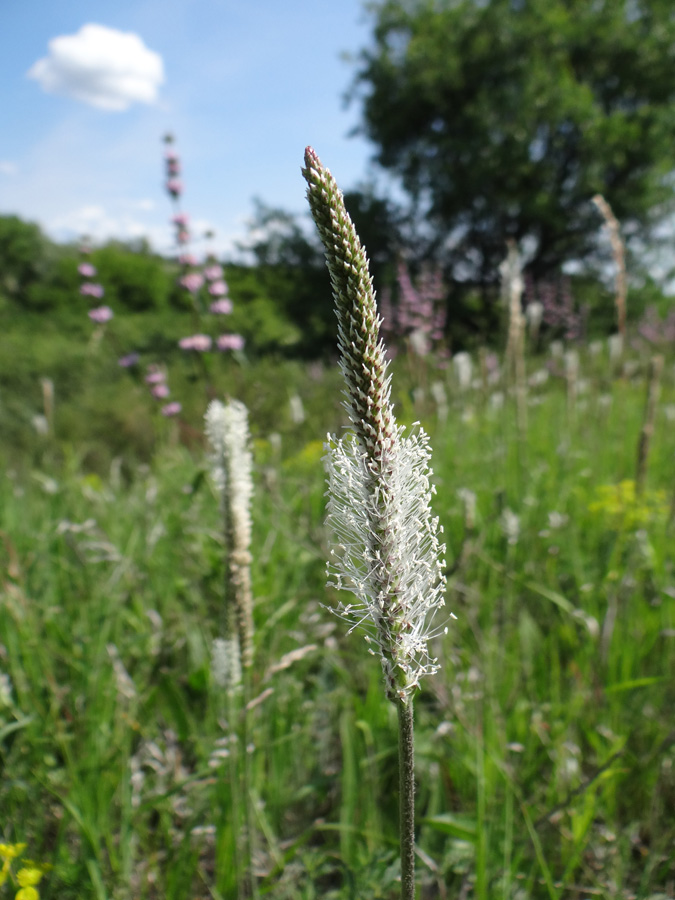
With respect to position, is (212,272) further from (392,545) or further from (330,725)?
(392,545)

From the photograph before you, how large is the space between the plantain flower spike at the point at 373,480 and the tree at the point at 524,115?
2102 cm

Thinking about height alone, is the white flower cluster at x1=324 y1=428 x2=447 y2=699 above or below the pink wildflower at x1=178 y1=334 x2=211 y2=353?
below

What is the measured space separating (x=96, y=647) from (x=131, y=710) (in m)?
0.27

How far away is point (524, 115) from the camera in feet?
61.2

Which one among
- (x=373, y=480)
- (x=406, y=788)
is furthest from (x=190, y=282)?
(x=406, y=788)

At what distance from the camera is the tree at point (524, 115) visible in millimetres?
19078

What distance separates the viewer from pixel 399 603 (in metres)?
0.84

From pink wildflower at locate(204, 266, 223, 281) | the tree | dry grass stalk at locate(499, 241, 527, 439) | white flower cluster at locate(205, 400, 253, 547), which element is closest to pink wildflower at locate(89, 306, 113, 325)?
pink wildflower at locate(204, 266, 223, 281)

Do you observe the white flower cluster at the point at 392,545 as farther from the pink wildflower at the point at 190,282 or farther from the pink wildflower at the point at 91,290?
the pink wildflower at the point at 91,290

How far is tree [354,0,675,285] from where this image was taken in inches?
751

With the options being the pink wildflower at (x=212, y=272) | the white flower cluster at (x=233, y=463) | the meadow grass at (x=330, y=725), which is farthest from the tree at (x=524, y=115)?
the white flower cluster at (x=233, y=463)

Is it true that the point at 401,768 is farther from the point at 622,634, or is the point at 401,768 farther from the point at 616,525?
the point at 616,525

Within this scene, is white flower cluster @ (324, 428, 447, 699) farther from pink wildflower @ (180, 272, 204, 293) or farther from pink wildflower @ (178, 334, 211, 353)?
pink wildflower @ (180, 272, 204, 293)

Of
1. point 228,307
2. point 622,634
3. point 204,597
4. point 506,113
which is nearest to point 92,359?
point 506,113
